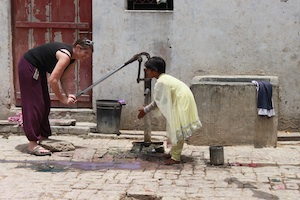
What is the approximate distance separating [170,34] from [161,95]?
2131mm

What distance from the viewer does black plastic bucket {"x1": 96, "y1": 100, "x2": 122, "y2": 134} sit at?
864cm

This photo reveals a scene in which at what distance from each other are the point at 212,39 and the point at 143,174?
3111mm

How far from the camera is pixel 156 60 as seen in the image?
22.9 ft

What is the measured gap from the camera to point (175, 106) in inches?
274

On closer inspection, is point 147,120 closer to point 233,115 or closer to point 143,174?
point 233,115

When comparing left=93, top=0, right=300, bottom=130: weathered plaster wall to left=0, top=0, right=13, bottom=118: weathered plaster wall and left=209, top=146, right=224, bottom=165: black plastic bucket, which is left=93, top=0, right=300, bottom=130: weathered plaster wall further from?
left=209, top=146, right=224, bottom=165: black plastic bucket

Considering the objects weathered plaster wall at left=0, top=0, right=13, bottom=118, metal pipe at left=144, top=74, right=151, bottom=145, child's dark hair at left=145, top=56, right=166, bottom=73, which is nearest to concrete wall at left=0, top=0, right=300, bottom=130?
metal pipe at left=144, top=74, right=151, bottom=145

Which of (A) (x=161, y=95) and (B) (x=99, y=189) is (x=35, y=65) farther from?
(B) (x=99, y=189)

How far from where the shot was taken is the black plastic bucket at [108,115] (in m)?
8.64

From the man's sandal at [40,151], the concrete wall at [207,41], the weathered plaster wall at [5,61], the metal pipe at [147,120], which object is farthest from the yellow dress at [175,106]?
the weathered plaster wall at [5,61]

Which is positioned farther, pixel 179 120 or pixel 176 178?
pixel 179 120

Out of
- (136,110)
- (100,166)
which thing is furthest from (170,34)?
(100,166)

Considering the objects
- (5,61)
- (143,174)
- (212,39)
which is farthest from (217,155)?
(5,61)

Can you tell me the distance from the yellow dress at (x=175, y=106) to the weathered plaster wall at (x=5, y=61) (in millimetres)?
3306
